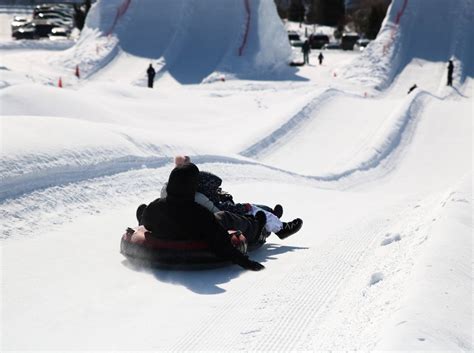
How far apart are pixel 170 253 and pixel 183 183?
60cm

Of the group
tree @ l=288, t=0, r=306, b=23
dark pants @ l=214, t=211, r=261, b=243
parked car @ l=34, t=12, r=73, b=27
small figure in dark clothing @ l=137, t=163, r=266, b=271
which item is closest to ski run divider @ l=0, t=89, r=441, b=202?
small figure in dark clothing @ l=137, t=163, r=266, b=271

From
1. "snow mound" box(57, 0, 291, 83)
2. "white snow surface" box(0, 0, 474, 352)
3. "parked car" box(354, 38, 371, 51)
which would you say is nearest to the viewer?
"white snow surface" box(0, 0, 474, 352)

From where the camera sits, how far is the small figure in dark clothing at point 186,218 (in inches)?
279

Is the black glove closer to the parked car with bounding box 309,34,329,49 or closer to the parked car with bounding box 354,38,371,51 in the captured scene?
the parked car with bounding box 354,38,371,51

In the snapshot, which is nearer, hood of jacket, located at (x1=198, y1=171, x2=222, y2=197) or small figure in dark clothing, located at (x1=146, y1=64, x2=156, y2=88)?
hood of jacket, located at (x1=198, y1=171, x2=222, y2=197)

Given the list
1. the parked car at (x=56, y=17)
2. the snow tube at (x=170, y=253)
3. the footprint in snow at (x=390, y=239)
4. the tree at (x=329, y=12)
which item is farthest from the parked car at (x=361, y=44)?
the snow tube at (x=170, y=253)

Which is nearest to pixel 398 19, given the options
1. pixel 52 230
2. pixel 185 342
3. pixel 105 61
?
pixel 105 61

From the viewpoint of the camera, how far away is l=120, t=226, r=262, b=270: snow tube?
701 cm

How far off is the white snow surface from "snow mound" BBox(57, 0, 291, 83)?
27.0ft

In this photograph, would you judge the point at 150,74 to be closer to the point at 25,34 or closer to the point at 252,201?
the point at 252,201

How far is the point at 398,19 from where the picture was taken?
133ft

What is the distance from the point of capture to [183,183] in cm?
707

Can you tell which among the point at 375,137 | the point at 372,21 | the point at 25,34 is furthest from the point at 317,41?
the point at 375,137

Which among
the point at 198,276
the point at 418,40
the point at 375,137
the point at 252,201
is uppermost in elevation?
the point at 198,276
